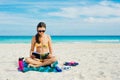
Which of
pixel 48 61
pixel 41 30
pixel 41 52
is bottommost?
pixel 48 61

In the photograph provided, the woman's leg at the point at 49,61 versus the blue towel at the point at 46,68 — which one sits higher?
the woman's leg at the point at 49,61

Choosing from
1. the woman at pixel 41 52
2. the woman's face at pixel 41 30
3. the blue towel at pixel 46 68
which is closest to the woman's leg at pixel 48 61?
the woman at pixel 41 52

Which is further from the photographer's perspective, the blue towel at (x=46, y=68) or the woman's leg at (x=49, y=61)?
the woman's leg at (x=49, y=61)

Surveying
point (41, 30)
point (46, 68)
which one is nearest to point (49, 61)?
point (46, 68)

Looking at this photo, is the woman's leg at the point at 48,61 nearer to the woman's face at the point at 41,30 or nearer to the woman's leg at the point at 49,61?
the woman's leg at the point at 49,61

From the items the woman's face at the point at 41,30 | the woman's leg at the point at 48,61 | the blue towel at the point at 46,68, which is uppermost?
the woman's face at the point at 41,30

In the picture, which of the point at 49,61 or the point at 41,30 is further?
the point at 49,61

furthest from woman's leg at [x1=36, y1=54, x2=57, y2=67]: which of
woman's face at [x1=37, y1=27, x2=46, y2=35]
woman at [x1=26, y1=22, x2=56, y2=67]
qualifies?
woman's face at [x1=37, y1=27, x2=46, y2=35]

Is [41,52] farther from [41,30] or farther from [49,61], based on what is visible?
[41,30]

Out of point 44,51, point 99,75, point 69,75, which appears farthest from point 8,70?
point 99,75

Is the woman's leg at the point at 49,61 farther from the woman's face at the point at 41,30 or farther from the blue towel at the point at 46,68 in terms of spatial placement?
the woman's face at the point at 41,30

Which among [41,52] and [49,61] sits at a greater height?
[41,52]

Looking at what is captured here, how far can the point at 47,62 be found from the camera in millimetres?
8289

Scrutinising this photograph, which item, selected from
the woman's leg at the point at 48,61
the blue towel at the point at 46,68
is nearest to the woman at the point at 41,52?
the woman's leg at the point at 48,61
